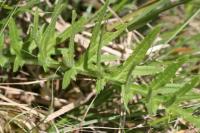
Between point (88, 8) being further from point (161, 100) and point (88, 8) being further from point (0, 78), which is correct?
point (161, 100)

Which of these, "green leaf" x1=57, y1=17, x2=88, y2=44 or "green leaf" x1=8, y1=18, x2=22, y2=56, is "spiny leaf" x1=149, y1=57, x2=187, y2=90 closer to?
"green leaf" x1=57, y1=17, x2=88, y2=44

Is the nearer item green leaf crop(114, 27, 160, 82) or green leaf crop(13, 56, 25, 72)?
green leaf crop(114, 27, 160, 82)

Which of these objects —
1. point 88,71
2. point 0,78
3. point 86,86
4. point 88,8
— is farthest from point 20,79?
point 88,8

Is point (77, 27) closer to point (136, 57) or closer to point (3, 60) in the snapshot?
point (136, 57)

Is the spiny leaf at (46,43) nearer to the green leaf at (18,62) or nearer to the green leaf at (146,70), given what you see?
the green leaf at (18,62)

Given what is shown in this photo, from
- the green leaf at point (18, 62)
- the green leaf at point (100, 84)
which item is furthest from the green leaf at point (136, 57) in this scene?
the green leaf at point (18, 62)

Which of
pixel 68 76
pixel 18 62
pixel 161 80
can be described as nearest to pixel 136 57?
pixel 161 80

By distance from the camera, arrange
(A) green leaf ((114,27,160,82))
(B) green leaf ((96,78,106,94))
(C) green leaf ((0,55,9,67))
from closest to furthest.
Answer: (A) green leaf ((114,27,160,82))
(B) green leaf ((96,78,106,94))
(C) green leaf ((0,55,9,67))

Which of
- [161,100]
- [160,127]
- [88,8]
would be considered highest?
[88,8]

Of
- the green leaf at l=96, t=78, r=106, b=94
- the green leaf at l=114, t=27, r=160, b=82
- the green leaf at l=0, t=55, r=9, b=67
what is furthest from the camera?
the green leaf at l=0, t=55, r=9, b=67

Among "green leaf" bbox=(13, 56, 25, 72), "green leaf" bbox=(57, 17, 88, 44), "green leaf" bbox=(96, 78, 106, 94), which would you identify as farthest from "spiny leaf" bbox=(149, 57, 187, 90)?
"green leaf" bbox=(13, 56, 25, 72)

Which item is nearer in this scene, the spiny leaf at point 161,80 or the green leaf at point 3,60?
the spiny leaf at point 161,80
